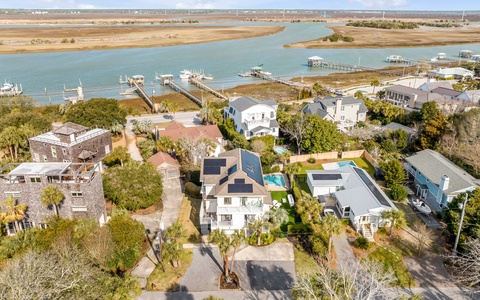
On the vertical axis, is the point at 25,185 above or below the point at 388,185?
above

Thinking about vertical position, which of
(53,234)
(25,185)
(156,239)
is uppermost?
(25,185)

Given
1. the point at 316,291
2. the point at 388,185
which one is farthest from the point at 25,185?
the point at 388,185

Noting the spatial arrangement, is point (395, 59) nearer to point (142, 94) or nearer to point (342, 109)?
point (342, 109)

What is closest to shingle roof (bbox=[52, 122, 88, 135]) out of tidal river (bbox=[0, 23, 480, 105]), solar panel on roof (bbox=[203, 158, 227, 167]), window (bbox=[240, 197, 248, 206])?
solar panel on roof (bbox=[203, 158, 227, 167])

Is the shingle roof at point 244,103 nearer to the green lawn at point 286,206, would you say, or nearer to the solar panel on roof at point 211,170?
the green lawn at point 286,206

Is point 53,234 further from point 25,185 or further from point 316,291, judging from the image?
→ point 316,291

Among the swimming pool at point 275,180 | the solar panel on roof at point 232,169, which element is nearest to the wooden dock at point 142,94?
the swimming pool at point 275,180

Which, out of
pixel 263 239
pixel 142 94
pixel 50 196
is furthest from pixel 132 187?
pixel 142 94
